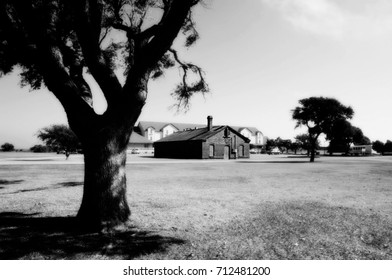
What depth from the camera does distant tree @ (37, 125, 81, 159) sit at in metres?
68.4

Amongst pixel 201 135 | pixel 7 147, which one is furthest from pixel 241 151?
pixel 7 147

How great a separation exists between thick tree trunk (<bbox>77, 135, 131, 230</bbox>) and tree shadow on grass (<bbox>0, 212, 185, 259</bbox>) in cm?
34

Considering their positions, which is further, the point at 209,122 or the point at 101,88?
the point at 209,122

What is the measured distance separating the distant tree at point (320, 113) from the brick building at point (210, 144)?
37.3 feet

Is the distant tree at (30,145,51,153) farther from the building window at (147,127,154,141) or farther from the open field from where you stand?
the open field

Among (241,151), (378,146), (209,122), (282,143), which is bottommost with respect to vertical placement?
(241,151)

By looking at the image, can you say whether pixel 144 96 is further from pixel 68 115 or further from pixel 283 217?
pixel 283 217

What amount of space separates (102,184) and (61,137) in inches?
2740

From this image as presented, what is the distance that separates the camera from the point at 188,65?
400 inches

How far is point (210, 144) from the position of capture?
48719 millimetres

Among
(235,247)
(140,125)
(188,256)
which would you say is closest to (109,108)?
(188,256)

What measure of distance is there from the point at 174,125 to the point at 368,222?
99.4 m

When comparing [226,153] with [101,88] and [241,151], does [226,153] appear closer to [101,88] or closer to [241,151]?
[241,151]

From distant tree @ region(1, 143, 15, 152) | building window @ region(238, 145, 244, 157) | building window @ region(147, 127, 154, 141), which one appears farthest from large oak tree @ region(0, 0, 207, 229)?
distant tree @ region(1, 143, 15, 152)
